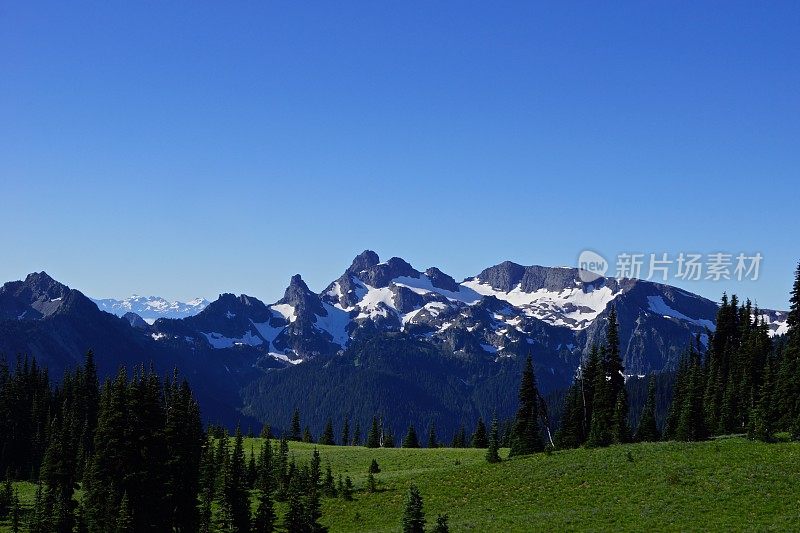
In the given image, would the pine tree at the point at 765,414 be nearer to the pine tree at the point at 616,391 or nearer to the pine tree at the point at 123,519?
the pine tree at the point at 616,391

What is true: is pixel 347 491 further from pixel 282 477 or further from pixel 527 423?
pixel 527 423

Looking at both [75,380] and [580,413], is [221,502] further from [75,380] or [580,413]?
[75,380]

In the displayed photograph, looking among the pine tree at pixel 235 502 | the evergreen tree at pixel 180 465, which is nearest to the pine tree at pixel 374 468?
the pine tree at pixel 235 502

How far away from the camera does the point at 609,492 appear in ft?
211

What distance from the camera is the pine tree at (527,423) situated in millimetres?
88500

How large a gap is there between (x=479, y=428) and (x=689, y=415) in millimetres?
52663

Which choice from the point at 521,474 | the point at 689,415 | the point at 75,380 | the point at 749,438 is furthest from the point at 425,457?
the point at 75,380

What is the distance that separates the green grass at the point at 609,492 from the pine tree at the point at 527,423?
371 centimetres

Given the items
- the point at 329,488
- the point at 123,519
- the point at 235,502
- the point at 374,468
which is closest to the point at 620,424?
the point at 374,468

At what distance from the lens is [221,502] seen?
64125 millimetres

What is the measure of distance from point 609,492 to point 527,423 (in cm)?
2771

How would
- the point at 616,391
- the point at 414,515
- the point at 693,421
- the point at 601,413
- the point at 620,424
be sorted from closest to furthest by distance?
the point at 414,515, the point at 693,421, the point at 620,424, the point at 601,413, the point at 616,391

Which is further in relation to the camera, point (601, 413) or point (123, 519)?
point (601, 413)

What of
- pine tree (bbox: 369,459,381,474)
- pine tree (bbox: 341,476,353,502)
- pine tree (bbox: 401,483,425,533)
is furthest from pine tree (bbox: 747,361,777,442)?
pine tree (bbox: 401,483,425,533)
